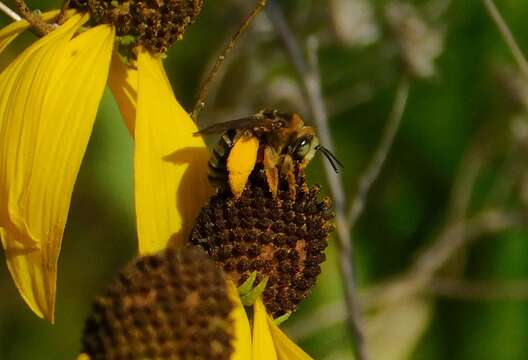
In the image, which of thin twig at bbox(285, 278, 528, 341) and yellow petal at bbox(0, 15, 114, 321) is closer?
yellow petal at bbox(0, 15, 114, 321)

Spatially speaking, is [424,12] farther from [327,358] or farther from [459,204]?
[327,358]

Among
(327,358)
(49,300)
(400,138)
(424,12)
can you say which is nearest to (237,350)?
(49,300)

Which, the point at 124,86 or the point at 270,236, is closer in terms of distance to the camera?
the point at 270,236

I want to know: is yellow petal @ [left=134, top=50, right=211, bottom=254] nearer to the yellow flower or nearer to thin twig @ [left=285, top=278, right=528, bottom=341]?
the yellow flower

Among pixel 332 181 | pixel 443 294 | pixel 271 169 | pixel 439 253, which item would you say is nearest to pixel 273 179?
pixel 271 169

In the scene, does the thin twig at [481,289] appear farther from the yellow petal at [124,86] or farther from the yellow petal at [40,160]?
the yellow petal at [40,160]

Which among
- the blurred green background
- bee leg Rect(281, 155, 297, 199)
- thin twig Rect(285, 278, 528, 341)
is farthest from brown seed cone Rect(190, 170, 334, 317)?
thin twig Rect(285, 278, 528, 341)

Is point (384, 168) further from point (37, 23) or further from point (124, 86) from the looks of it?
point (37, 23)
